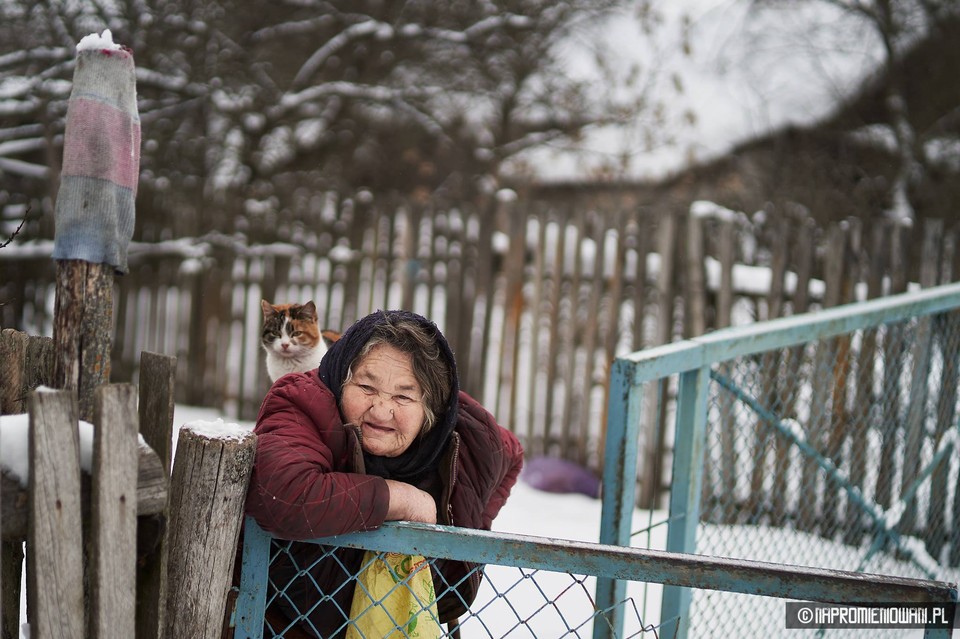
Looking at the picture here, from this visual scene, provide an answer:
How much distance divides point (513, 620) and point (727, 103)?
9.07 m

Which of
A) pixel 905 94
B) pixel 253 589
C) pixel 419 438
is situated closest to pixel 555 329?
pixel 419 438

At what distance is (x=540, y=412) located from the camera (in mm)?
5762

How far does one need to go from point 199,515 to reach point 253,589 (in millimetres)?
270

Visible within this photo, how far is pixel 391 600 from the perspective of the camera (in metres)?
1.87

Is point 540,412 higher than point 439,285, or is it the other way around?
point 439,285

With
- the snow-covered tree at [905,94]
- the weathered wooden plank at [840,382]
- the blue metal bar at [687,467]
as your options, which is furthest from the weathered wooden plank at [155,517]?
the snow-covered tree at [905,94]

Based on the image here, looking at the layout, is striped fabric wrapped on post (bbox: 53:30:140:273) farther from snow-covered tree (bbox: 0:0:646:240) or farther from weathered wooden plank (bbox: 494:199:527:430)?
snow-covered tree (bbox: 0:0:646:240)

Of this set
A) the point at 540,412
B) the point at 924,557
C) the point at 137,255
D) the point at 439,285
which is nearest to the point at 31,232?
the point at 137,255

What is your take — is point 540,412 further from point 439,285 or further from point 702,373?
point 702,373

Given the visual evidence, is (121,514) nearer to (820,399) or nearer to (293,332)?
(293,332)

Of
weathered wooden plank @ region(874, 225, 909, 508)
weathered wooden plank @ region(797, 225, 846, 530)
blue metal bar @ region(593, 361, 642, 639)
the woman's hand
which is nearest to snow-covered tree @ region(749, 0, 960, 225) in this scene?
weathered wooden plank @ region(874, 225, 909, 508)

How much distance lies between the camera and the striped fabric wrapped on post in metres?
1.47

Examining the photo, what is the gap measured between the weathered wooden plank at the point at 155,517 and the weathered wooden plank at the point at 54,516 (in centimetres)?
14

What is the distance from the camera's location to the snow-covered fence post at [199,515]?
158cm
